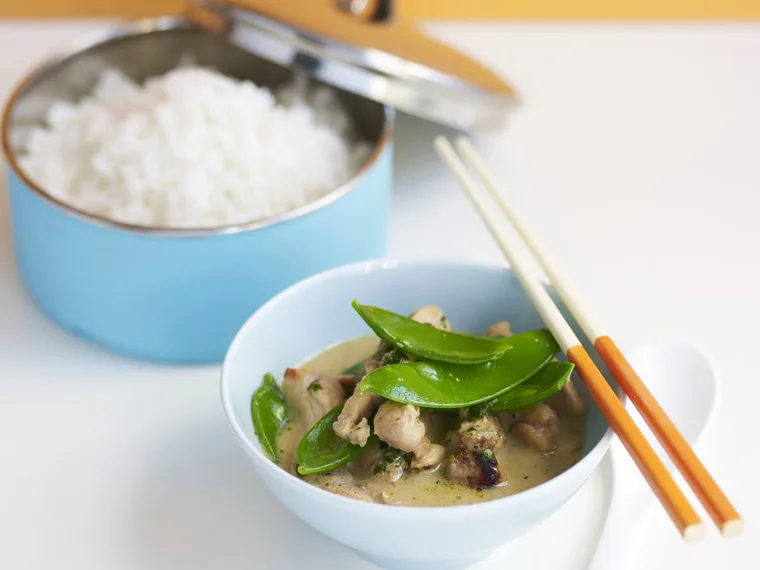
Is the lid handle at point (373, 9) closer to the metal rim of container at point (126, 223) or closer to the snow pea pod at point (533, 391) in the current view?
the metal rim of container at point (126, 223)

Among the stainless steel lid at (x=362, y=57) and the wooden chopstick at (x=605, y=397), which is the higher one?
the stainless steel lid at (x=362, y=57)

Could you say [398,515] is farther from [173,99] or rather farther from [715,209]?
[715,209]

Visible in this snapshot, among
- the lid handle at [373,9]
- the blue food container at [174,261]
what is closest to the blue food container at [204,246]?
the blue food container at [174,261]

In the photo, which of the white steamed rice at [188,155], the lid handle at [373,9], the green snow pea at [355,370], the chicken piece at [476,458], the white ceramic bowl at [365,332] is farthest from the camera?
the lid handle at [373,9]

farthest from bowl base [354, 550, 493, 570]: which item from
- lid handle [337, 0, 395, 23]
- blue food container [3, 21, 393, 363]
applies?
lid handle [337, 0, 395, 23]

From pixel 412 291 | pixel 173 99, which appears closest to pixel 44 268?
pixel 173 99

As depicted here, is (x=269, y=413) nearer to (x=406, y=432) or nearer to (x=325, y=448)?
(x=325, y=448)

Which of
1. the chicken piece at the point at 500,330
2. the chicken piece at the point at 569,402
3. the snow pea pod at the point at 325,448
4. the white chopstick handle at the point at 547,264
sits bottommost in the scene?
the snow pea pod at the point at 325,448
